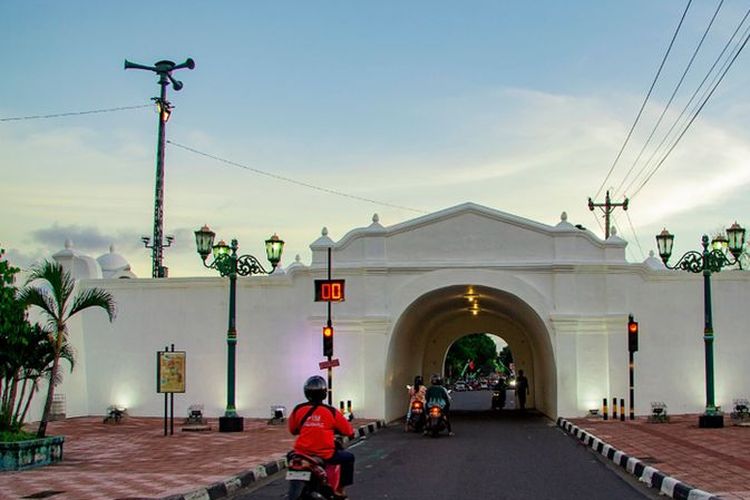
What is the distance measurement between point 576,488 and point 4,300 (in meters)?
8.75

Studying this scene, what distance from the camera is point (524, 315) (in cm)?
2869

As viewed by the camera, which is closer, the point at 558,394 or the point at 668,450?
the point at 668,450

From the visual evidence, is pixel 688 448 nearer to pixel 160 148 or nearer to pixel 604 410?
pixel 604 410

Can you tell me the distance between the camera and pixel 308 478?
7539mm

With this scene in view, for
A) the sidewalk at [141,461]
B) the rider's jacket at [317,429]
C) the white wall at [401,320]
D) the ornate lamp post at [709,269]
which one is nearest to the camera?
the rider's jacket at [317,429]

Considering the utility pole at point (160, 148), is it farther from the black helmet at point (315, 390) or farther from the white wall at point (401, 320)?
the black helmet at point (315, 390)

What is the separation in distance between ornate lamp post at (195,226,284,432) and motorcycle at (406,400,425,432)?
13.3 feet

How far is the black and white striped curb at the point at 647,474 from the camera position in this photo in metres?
10.6

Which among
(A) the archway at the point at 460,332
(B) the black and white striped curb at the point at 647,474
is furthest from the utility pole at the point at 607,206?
(B) the black and white striped curb at the point at 647,474

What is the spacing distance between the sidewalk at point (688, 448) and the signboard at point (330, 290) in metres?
6.54

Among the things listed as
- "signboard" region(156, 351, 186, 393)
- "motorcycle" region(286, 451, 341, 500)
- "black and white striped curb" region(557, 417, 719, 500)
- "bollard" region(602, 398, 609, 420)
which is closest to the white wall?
"bollard" region(602, 398, 609, 420)

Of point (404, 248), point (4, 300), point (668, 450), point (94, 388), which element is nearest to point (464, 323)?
point (404, 248)

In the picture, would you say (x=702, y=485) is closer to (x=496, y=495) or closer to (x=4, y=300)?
(x=496, y=495)

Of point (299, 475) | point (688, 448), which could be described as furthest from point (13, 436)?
point (688, 448)
